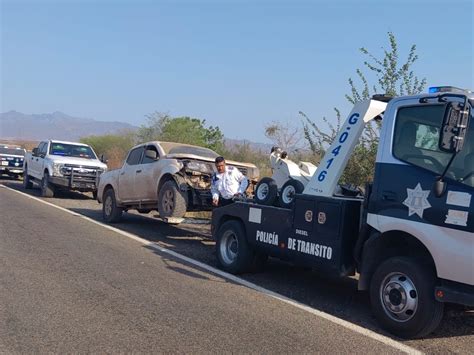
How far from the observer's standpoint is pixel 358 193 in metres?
7.43

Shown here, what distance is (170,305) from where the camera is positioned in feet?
20.3

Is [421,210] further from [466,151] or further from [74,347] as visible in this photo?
[74,347]

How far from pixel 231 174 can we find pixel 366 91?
4.87m

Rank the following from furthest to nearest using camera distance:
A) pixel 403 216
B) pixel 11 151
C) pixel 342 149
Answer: pixel 11 151, pixel 342 149, pixel 403 216

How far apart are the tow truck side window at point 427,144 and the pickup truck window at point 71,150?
642 inches

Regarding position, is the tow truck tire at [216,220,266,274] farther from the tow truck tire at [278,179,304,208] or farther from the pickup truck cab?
the pickup truck cab

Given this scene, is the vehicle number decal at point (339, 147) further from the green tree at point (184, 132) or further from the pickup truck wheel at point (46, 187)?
the green tree at point (184, 132)

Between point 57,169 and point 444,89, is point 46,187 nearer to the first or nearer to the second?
point 57,169

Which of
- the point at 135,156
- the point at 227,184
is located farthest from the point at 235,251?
the point at 135,156

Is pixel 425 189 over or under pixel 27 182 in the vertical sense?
over

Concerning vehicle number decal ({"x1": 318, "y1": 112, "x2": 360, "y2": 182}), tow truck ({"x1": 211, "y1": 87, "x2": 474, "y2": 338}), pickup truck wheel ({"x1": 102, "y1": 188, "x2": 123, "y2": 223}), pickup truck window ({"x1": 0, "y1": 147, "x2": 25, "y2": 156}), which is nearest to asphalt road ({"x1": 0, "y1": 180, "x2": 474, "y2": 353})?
tow truck ({"x1": 211, "y1": 87, "x2": 474, "y2": 338})

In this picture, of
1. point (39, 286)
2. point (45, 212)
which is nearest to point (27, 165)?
point (45, 212)

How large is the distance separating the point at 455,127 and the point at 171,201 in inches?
260

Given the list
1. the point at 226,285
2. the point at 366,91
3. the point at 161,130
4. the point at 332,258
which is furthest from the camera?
the point at 161,130
